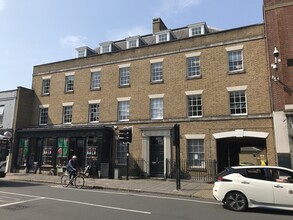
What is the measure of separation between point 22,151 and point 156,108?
13.5 m

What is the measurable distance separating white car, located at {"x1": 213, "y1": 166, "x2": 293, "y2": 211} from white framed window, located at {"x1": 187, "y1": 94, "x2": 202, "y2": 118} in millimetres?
9823

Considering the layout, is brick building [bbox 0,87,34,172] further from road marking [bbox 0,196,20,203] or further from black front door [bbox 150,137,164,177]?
road marking [bbox 0,196,20,203]

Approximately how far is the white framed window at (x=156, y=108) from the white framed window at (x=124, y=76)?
10.1 ft

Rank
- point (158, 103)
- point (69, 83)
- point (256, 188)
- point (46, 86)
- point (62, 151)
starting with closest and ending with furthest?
point (256, 188) → point (158, 103) → point (62, 151) → point (69, 83) → point (46, 86)

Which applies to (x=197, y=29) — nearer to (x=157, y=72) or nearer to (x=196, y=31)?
(x=196, y=31)

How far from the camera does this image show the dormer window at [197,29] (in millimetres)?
22056

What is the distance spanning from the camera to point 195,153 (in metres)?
18.5

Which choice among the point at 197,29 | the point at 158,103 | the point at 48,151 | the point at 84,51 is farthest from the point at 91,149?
the point at 197,29

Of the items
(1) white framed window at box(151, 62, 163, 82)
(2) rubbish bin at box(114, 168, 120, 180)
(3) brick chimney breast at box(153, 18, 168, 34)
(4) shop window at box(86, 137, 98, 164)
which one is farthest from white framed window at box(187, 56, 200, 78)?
(4) shop window at box(86, 137, 98, 164)

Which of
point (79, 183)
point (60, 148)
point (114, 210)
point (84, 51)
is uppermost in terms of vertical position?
point (84, 51)

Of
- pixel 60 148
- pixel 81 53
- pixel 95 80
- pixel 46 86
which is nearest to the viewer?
pixel 60 148

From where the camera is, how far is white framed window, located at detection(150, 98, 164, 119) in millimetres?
20297

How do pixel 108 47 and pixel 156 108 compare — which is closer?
pixel 156 108

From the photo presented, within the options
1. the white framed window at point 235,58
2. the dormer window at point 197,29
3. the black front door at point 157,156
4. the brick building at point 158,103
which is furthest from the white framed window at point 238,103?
the dormer window at point 197,29
